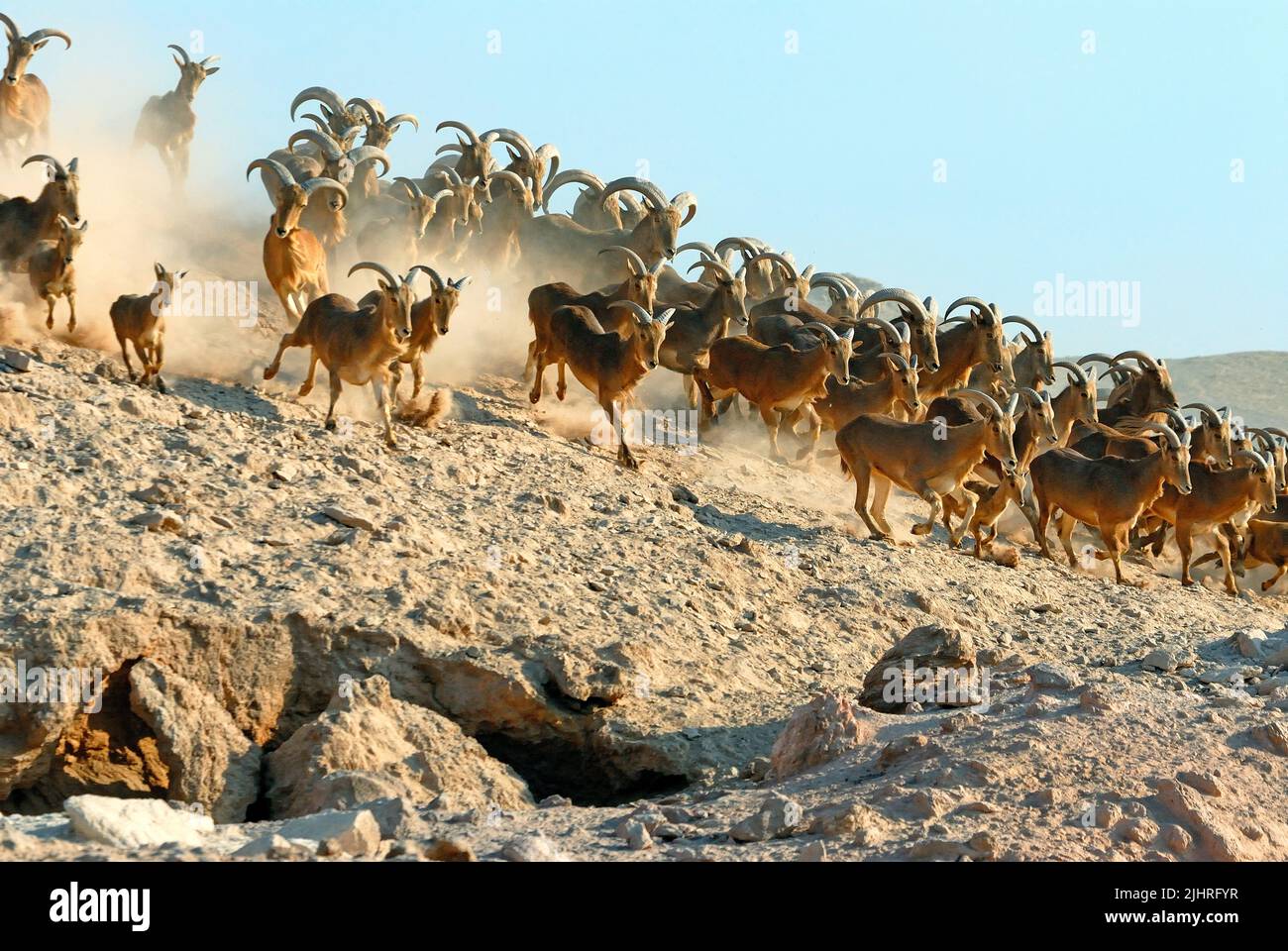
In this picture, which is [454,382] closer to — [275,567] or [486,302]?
[486,302]

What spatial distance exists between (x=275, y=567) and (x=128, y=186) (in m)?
16.0

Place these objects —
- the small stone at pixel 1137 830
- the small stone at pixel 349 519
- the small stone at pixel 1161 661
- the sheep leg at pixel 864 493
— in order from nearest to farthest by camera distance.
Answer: the small stone at pixel 1137 830 < the small stone at pixel 1161 661 < the small stone at pixel 349 519 < the sheep leg at pixel 864 493

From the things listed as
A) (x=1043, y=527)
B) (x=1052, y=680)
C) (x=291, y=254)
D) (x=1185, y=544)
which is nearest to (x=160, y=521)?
(x=1052, y=680)

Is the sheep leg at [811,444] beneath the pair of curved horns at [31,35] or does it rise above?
beneath

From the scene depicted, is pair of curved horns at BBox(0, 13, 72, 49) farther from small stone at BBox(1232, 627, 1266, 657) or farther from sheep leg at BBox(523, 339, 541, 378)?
small stone at BBox(1232, 627, 1266, 657)

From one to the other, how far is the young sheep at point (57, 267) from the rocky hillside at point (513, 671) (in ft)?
1.53

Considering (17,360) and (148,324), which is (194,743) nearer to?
(17,360)

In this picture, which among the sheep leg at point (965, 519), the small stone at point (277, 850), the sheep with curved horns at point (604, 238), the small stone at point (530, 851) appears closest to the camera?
the small stone at point (277, 850)

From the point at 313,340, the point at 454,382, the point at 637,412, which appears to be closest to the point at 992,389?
the point at 637,412

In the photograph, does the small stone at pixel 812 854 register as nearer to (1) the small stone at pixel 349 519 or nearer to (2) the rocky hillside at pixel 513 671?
(2) the rocky hillside at pixel 513 671

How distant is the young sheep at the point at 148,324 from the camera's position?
46.2 feet

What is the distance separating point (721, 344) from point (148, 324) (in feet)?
22.1

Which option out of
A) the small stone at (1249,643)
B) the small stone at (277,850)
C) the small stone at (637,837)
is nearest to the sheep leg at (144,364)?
the small stone at (637,837)

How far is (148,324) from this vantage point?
14.1 meters
